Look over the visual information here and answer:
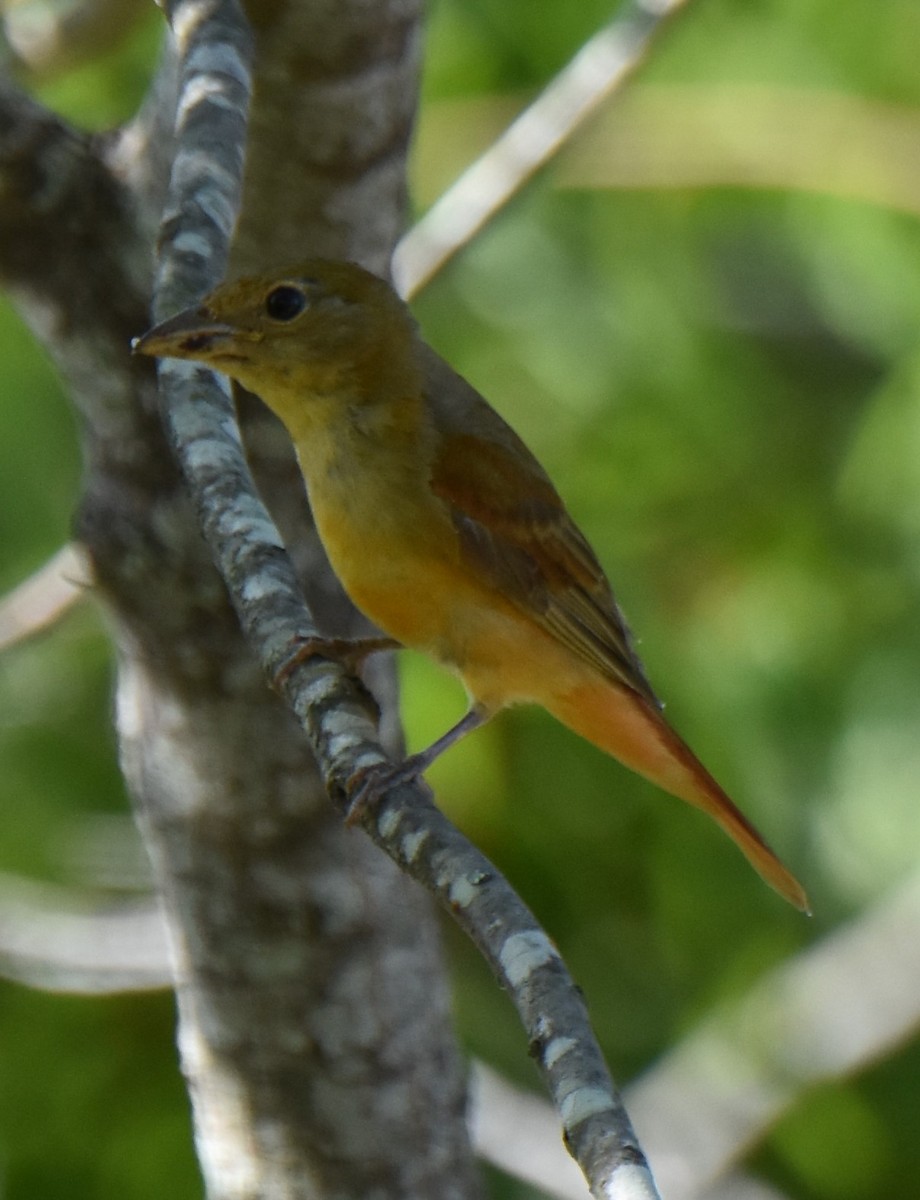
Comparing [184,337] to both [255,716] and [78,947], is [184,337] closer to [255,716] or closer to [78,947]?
[255,716]

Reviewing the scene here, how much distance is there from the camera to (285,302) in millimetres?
3340

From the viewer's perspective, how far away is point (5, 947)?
169 inches

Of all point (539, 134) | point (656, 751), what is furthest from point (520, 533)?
point (539, 134)

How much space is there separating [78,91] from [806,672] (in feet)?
8.57

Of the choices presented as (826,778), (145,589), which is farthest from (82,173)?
(826,778)

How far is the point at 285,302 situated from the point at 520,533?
0.64m

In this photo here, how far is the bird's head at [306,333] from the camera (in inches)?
128

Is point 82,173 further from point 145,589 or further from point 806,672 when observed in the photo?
point 806,672

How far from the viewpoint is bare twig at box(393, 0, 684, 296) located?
3912mm

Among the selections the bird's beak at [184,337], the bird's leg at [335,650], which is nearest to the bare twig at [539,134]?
the bird's beak at [184,337]

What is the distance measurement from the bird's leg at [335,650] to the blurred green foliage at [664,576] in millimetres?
1069

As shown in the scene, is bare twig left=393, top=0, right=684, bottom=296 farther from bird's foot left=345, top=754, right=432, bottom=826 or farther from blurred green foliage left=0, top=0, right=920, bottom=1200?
bird's foot left=345, top=754, right=432, bottom=826

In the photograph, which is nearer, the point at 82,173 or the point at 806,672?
the point at 82,173

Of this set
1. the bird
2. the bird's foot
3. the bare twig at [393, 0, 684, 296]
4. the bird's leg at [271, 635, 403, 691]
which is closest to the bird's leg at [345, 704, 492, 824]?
the bird's foot
